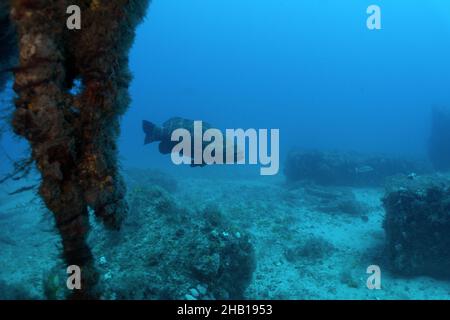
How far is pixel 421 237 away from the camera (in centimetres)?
870

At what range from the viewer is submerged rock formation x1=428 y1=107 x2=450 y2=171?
2330 centimetres

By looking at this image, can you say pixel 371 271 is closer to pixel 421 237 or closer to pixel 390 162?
pixel 421 237

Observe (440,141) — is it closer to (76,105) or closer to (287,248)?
(287,248)

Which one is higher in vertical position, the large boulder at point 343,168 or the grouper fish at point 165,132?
the grouper fish at point 165,132

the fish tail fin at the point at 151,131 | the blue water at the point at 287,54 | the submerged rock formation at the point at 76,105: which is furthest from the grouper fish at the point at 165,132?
the blue water at the point at 287,54

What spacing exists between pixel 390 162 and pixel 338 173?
12.5ft

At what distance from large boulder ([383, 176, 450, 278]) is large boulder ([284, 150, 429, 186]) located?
966 cm

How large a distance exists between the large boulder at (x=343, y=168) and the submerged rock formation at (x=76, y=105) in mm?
15735

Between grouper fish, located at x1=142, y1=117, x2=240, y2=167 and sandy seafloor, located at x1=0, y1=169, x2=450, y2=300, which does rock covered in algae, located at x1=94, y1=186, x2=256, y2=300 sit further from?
grouper fish, located at x1=142, y1=117, x2=240, y2=167

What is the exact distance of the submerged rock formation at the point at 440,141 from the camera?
23.3m

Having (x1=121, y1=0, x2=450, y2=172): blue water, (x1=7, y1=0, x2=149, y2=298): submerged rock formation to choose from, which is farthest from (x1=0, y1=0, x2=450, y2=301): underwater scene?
(x1=121, y1=0, x2=450, y2=172): blue water

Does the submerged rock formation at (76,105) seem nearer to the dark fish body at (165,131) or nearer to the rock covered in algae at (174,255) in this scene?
the rock covered in algae at (174,255)

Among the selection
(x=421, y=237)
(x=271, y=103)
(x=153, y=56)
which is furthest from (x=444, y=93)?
(x=421, y=237)

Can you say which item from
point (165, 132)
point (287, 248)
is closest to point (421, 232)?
point (287, 248)
